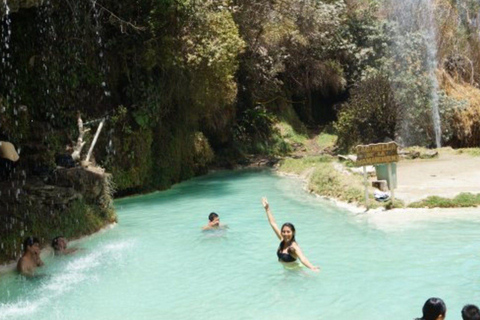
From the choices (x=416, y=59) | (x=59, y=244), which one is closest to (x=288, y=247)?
(x=59, y=244)

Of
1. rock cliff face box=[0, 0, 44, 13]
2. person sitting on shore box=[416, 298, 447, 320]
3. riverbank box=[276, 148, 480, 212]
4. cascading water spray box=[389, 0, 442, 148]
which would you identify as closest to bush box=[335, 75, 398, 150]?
cascading water spray box=[389, 0, 442, 148]

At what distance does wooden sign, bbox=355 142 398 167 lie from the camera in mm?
14266

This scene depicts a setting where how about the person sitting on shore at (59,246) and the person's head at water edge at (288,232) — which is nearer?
the person's head at water edge at (288,232)

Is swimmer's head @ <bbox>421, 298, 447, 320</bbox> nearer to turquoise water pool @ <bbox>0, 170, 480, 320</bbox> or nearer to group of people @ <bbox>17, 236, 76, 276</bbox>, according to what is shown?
turquoise water pool @ <bbox>0, 170, 480, 320</bbox>

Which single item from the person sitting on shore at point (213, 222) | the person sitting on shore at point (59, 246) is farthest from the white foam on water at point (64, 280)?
the person sitting on shore at point (213, 222)

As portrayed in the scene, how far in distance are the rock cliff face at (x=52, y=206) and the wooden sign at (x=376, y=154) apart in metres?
6.86

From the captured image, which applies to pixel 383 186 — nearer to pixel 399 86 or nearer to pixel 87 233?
pixel 87 233

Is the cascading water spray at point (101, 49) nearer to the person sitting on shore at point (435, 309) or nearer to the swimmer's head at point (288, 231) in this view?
the swimmer's head at point (288, 231)

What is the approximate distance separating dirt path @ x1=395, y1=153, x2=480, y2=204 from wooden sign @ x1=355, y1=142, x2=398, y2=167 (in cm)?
139

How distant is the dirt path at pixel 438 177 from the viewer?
15397mm

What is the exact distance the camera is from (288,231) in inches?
376

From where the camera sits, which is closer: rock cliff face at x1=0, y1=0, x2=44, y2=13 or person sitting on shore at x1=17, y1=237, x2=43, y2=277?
person sitting on shore at x1=17, y1=237, x2=43, y2=277

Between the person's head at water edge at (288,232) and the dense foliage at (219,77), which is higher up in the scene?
the dense foliage at (219,77)

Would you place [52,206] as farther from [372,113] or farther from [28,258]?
[372,113]
